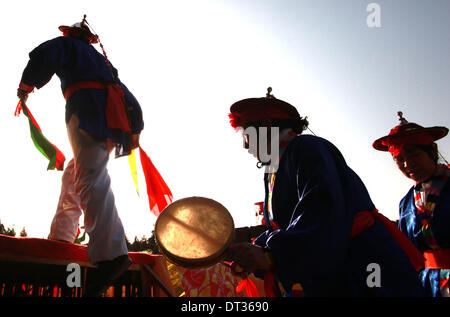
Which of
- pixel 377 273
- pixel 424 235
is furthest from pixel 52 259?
pixel 424 235

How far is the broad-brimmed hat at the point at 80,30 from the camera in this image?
2648 millimetres

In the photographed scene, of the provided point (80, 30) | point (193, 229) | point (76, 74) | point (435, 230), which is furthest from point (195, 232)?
point (80, 30)

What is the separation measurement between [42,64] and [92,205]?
111 cm

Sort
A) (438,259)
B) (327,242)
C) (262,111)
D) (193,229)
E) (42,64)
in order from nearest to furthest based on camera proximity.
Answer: (327,242) < (193,229) < (262,111) < (42,64) < (438,259)

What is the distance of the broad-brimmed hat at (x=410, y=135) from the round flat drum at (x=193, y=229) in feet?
6.81

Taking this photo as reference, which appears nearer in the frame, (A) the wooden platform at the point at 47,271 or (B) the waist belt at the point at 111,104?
(A) the wooden platform at the point at 47,271

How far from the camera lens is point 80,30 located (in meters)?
2.68

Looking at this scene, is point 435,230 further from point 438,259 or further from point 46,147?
point 46,147

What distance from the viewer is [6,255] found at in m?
1.66

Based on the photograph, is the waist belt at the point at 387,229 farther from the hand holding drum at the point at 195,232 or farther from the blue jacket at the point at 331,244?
the hand holding drum at the point at 195,232

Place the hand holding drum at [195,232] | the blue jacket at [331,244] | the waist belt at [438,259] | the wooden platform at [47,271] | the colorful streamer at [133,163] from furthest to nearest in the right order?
the colorful streamer at [133,163]
the waist belt at [438,259]
the wooden platform at [47,271]
the hand holding drum at [195,232]
the blue jacket at [331,244]

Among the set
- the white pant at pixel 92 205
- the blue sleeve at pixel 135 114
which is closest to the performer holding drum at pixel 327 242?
the white pant at pixel 92 205

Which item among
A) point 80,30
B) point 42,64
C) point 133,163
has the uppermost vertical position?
point 80,30
